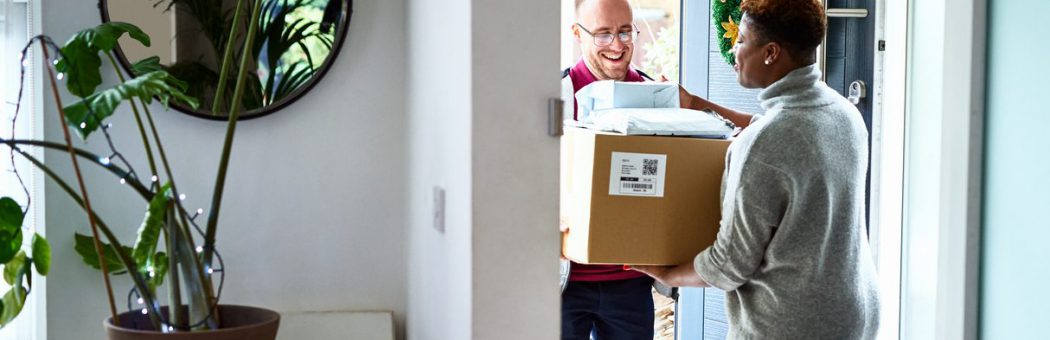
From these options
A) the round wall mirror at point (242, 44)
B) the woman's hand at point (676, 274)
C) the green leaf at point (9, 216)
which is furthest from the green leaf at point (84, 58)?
the woman's hand at point (676, 274)

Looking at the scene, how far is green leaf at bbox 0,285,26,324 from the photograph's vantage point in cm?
204

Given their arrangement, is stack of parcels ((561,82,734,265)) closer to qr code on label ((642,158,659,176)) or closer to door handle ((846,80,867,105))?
qr code on label ((642,158,659,176))

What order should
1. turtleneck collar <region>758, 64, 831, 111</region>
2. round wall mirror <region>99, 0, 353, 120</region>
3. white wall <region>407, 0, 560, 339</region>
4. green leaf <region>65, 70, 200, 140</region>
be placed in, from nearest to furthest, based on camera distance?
green leaf <region>65, 70, 200, 140</region> < white wall <region>407, 0, 560, 339</region> < turtleneck collar <region>758, 64, 831, 111</region> < round wall mirror <region>99, 0, 353, 120</region>

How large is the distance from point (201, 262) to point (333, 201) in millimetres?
750

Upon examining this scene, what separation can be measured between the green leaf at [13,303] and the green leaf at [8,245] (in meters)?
0.08

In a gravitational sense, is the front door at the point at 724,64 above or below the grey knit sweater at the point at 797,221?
above

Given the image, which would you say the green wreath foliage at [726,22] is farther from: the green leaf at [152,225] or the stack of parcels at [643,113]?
the green leaf at [152,225]

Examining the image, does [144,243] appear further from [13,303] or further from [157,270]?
[13,303]

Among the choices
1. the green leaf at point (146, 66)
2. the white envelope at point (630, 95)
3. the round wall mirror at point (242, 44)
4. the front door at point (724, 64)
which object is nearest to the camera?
the white envelope at point (630, 95)

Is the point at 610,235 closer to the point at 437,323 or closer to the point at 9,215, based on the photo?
the point at 437,323

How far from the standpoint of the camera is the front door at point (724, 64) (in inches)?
147

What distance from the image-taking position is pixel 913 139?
3.51m

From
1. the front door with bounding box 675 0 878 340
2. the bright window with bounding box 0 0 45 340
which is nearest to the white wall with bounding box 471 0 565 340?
the bright window with bounding box 0 0 45 340

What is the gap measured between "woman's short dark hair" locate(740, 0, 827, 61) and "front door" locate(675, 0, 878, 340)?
5.09 feet
